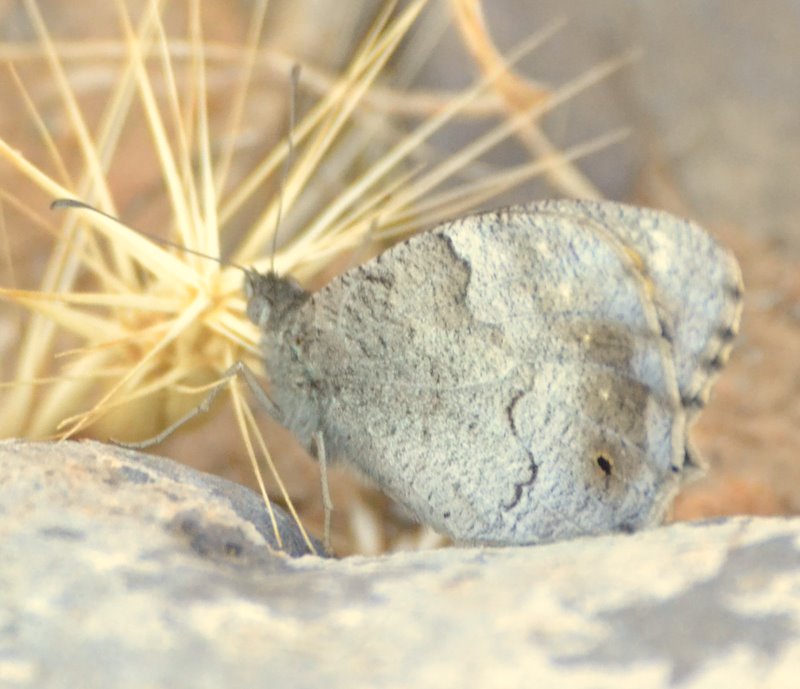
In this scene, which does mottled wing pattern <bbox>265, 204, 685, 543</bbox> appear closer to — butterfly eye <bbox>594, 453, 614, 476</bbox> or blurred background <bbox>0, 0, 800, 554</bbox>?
butterfly eye <bbox>594, 453, 614, 476</bbox>

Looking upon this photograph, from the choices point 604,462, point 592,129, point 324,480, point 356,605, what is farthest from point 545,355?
point 592,129

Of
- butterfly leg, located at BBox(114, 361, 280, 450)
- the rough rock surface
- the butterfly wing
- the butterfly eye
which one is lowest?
the rough rock surface

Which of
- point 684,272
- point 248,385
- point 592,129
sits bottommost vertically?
point 248,385

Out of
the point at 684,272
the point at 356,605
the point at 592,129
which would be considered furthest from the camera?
the point at 592,129

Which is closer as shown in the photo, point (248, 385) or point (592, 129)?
point (248, 385)

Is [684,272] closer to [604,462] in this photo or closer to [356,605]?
[604,462]

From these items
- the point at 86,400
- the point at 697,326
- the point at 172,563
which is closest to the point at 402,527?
the point at 86,400

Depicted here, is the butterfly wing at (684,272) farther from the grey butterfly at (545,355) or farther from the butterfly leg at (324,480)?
the butterfly leg at (324,480)

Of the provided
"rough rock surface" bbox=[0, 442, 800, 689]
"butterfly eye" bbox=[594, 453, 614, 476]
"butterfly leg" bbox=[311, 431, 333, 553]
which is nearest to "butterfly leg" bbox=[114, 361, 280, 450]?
"butterfly leg" bbox=[311, 431, 333, 553]
